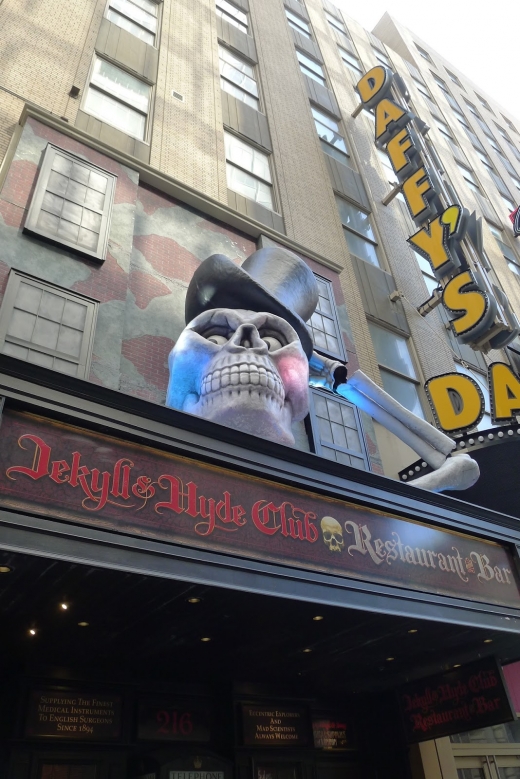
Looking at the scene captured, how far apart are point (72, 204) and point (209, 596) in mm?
7181

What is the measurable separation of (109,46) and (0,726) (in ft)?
47.1

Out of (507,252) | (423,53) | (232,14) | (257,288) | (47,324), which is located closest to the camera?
(257,288)

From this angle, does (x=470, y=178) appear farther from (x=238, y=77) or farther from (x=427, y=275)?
(x=238, y=77)

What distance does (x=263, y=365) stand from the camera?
6.38 m

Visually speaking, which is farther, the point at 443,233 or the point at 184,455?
the point at 443,233

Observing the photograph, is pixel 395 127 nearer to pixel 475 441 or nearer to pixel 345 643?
pixel 475 441

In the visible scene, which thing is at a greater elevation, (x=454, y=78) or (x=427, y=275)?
(x=454, y=78)

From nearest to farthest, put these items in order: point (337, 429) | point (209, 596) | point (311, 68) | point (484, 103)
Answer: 1. point (209, 596)
2. point (337, 429)
3. point (311, 68)
4. point (484, 103)

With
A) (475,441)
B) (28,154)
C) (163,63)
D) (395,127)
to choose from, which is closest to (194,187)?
(28,154)

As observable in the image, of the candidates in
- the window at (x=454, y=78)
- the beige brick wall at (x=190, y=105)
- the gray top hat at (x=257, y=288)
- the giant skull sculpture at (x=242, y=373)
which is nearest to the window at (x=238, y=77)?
the beige brick wall at (x=190, y=105)

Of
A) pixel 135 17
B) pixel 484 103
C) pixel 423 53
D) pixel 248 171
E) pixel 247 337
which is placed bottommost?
pixel 247 337

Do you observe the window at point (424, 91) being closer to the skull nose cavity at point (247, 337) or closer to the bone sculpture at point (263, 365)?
the bone sculpture at point (263, 365)

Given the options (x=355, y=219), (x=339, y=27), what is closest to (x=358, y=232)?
(x=355, y=219)

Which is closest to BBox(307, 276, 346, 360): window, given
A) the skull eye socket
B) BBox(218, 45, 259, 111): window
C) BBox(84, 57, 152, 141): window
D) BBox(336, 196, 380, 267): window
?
the skull eye socket
